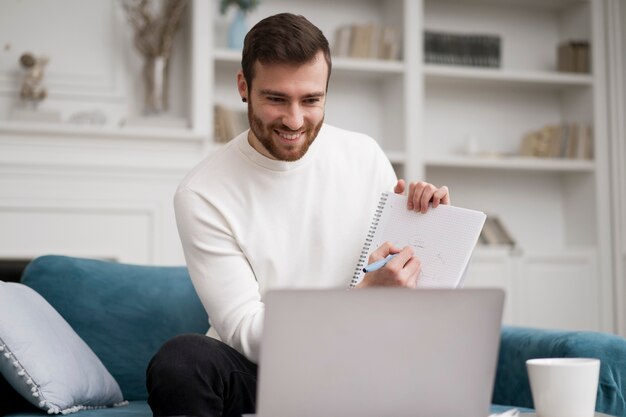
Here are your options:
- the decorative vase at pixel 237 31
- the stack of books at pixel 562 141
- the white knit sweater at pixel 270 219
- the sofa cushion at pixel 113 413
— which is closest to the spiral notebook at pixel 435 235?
the white knit sweater at pixel 270 219

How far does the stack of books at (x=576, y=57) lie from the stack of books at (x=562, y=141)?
30 cm

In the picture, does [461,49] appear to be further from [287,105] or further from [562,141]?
[287,105]

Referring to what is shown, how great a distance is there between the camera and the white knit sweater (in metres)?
1.70

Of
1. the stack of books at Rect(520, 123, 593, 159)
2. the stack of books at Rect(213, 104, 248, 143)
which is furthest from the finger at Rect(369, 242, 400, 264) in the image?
the stack of books at Rect(520, 123, 593, 159)

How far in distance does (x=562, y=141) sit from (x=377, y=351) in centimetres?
350

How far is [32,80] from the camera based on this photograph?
3.55 metres

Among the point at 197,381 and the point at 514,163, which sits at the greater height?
the point at 514,163

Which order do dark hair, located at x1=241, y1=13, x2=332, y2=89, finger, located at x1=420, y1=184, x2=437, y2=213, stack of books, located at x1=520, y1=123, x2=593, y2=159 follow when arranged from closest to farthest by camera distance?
finger, located at x1=420, y1=184, x2=437, y2=213 → dark hair, located at x1=241, y1=13, x2=332, y2=89 → stack of books, located at x1=520, y1=123, x2=593, y2=159

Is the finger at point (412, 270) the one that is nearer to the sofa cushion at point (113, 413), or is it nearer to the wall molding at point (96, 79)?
the sofa cushion at point (113, 413)

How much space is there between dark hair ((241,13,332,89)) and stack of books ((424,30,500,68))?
101 inches

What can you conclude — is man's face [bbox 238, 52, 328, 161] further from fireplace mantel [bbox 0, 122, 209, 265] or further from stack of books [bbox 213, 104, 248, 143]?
stack of books [bbox 213, 104, 248, 143]

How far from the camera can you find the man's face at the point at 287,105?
1.63m

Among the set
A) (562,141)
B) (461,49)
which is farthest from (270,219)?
(562,141)

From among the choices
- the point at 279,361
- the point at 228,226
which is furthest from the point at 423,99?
the point at 279,361
